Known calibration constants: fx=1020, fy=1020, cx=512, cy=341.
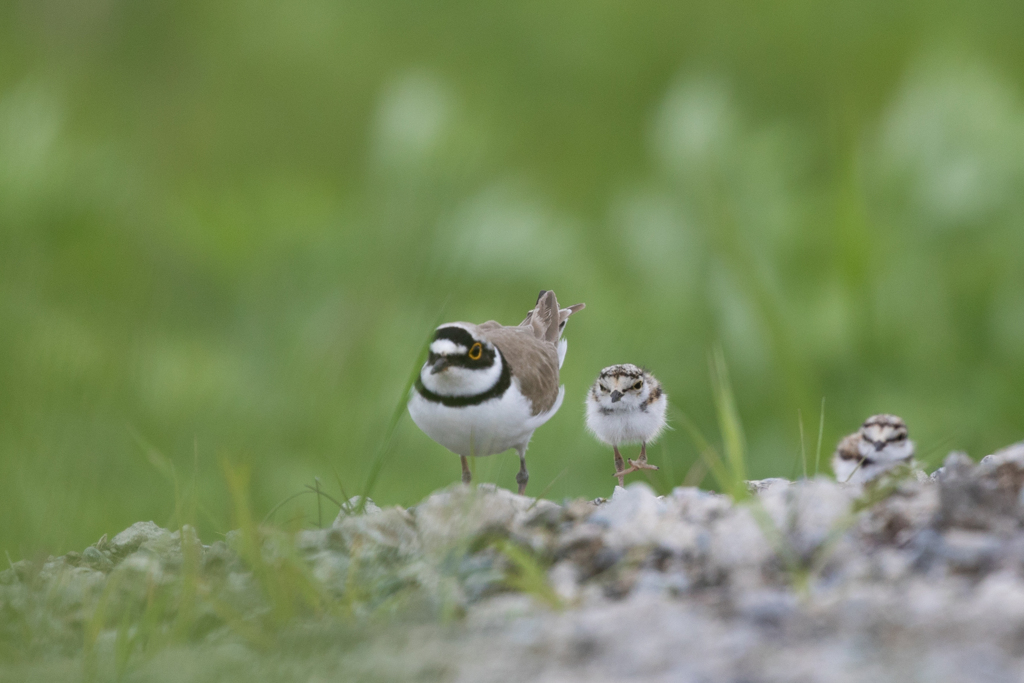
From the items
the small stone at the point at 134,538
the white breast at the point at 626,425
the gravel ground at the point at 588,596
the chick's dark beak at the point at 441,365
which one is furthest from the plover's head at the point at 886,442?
the small stone at the point at 134,538

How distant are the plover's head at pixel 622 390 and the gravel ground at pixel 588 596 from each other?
104 cm

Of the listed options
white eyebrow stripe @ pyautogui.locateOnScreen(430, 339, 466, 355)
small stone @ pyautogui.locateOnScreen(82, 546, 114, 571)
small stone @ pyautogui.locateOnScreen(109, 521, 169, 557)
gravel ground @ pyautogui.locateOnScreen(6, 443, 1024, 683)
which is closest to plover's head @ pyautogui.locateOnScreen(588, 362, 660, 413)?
white eyebrow stripe @ pyautogui.locateOnScreen(430, 339, 466, 355)

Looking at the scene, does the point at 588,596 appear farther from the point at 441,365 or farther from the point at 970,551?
the point at 441,365

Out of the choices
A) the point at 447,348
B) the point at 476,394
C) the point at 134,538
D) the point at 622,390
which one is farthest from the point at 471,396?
the point at 134,538

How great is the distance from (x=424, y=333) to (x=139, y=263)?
92cm

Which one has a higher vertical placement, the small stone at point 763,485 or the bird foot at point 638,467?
the bird foot at point 638,467

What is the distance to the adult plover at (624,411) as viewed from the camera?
117 inches

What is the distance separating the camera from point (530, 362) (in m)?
2.69

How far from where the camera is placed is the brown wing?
8.41 ft

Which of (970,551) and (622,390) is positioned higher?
(622,390)

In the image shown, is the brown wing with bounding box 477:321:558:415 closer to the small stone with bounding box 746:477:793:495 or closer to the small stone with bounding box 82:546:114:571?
the small stone with bounding box 746:477:793:495

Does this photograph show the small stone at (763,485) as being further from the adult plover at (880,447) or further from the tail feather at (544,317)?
the tail feather at (544,317)

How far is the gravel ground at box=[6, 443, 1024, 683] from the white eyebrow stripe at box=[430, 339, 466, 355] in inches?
18.0

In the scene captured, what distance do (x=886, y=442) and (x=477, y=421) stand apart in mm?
1181
